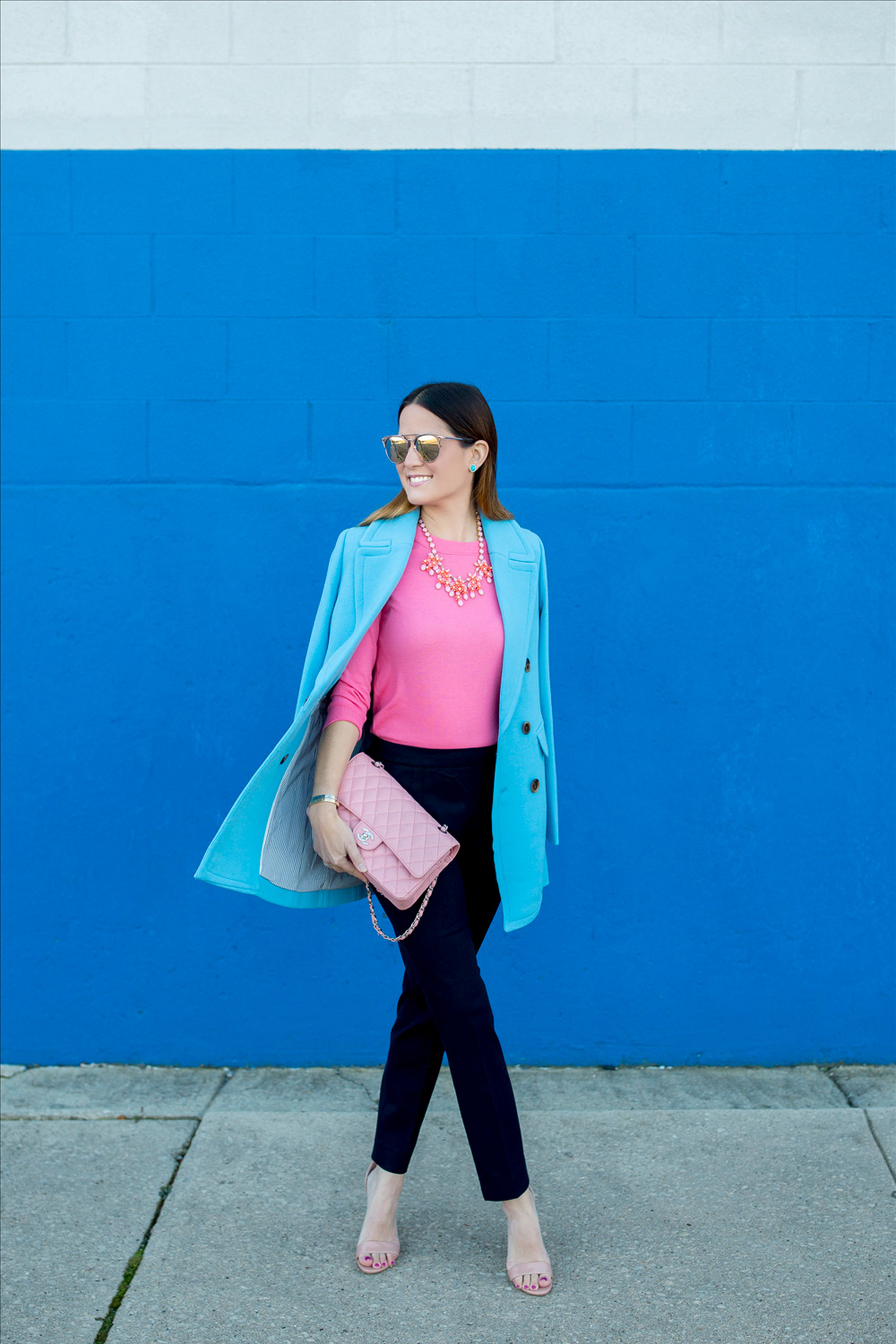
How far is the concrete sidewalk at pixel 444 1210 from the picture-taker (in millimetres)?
2561

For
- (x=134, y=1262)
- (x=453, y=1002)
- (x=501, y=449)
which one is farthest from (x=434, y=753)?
(x=134, y=1262)

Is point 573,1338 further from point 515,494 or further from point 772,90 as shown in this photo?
point 772,90

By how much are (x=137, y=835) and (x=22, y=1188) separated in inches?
41.2

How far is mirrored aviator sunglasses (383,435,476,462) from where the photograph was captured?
2609mm

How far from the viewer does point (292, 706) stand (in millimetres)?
3703

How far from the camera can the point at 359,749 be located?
282 cm

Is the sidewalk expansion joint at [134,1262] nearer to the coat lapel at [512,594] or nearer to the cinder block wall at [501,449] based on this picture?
the cinder block wall at [501,449]

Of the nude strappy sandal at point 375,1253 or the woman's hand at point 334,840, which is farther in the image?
the nude strappy sandal at point 375,1253

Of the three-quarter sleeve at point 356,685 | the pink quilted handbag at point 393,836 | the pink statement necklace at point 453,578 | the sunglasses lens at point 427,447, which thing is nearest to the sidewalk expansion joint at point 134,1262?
the pink quilted handbag at point 393,836

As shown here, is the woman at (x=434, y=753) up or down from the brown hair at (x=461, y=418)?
down

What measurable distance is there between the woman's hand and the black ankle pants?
15 cm

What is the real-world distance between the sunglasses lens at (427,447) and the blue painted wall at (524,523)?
1.02m

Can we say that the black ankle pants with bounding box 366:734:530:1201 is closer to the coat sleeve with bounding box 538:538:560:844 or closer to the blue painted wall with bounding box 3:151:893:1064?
the coat sleeve with bounding box 538:538:560:844

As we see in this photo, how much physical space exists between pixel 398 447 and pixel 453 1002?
3.98ft
